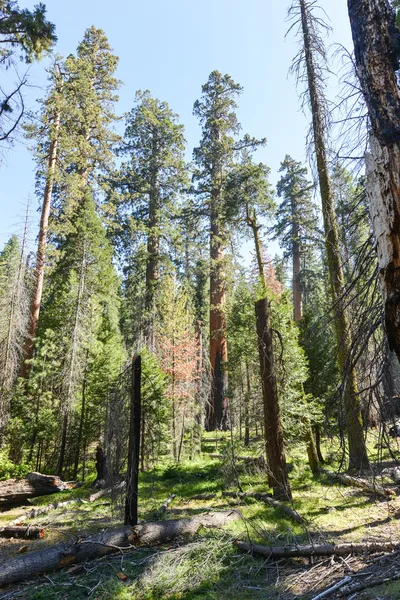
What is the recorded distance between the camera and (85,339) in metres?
16.0

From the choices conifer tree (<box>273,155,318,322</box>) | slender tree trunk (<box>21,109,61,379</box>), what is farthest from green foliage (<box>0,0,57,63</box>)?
conifer tree (<box>273,155,318,322</box>)

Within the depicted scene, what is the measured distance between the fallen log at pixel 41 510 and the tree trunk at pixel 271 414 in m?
5.63

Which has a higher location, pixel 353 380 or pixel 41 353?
pixel 41 353

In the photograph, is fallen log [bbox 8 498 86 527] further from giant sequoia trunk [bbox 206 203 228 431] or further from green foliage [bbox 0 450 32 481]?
giant sequoia trunk [bbox 206 203 228 431]

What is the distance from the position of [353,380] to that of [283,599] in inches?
222

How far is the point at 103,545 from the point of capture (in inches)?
216

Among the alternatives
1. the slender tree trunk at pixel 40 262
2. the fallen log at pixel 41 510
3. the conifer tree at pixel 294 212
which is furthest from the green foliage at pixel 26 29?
the conifer tree at pixel 294 212

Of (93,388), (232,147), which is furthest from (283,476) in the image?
(232,147)

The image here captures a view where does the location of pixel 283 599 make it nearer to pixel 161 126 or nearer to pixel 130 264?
pixel 130 264

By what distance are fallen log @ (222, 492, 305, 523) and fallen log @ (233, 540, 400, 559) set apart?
213 centimetres

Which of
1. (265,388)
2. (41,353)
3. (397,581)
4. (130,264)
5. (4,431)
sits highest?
(130,264)

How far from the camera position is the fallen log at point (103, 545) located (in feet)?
16.0

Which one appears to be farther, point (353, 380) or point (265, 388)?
point (265, 388)

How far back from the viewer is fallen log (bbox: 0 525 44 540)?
735 centimetres
